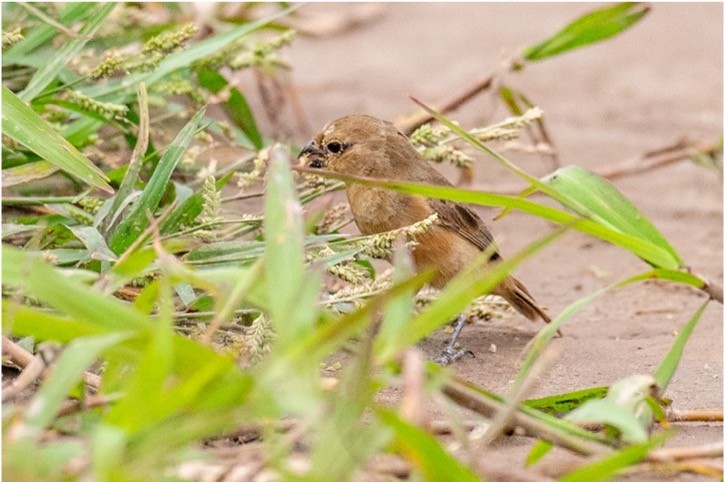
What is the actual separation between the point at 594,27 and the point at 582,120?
6.95 ft

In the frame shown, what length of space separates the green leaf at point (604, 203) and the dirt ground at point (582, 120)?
1.57 ft

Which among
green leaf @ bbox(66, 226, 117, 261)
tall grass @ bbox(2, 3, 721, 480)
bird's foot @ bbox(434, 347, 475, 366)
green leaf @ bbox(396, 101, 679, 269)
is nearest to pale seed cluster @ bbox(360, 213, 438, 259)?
tall grass @ bbox(2, 3, 721, 480)

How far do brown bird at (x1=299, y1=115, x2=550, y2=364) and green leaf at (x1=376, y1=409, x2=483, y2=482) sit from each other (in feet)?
6.73

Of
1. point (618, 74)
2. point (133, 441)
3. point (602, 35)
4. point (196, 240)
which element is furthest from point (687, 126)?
point (133, 441)

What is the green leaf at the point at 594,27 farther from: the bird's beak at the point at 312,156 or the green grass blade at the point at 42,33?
the green grass blade at the point at 42,33

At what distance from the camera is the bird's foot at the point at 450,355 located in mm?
3566

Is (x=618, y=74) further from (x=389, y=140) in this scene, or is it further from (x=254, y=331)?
(x=254, y=331)

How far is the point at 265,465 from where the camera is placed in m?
1.92

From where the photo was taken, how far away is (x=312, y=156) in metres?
4.08

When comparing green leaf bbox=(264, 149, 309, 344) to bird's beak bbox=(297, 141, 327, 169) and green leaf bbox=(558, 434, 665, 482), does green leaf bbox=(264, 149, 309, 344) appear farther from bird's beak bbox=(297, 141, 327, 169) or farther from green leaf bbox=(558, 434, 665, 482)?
bird's beak bbox=(297, 141, 327, 169)

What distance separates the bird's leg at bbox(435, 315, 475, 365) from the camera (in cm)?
358

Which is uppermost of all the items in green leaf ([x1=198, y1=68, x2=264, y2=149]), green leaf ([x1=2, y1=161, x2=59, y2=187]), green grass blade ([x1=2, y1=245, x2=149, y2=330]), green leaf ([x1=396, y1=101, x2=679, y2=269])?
green leaf ([x1=198, y1=68, x2=264, y2=149])

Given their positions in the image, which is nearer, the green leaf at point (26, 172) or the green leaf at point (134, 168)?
the green leaf at point (134, 168)

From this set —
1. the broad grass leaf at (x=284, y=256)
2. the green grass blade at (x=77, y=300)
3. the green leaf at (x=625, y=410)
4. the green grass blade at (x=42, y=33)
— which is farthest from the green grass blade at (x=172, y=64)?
the green leaf at (x=625, y=410)
